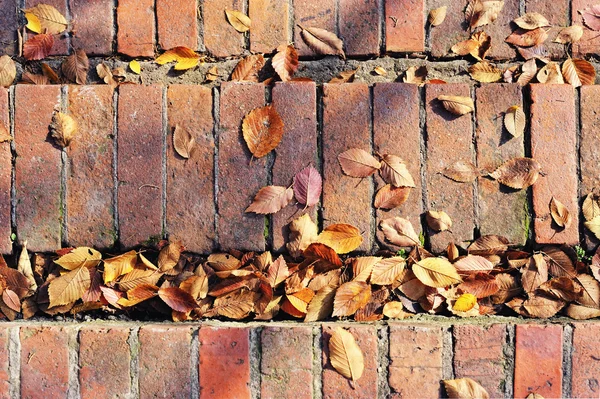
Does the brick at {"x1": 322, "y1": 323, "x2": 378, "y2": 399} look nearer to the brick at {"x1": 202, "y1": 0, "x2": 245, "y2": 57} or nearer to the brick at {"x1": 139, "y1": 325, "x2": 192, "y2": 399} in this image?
the brick at {"x1": 139, "y1": 325, "x2": 192, "y2": 399}

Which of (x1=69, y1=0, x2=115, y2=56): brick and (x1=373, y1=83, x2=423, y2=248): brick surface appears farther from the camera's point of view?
(x1=69, y1=0, x2=115, y2=56): brick

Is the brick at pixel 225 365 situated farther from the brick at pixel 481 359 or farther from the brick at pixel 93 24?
the brick at pixel 93 24

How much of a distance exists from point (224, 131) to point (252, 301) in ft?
1.80

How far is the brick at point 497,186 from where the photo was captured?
161 cm

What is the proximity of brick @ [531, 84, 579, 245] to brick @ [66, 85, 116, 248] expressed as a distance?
1.36m

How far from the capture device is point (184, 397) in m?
1.50

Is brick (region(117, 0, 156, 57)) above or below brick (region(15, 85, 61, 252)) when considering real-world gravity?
above

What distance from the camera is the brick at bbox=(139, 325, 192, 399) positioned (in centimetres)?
150

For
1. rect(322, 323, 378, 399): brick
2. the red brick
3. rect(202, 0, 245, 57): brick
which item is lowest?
rect(322, 323, 378, 399): brick

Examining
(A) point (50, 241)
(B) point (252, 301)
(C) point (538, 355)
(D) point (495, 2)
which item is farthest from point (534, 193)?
(A) point (50, 241)

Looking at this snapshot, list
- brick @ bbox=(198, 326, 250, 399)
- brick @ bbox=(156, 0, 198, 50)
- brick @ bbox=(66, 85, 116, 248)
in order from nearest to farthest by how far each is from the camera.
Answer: brick @ bbox=(198, 326, 250, 399)
brick @ bbox=(66, 85, 116, 248)
brick @ bbox=(156, 0, 198, 50)

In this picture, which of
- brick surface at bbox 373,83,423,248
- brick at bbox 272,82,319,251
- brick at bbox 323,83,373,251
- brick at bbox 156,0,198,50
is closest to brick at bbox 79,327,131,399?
brick at bbox 272,82,319,251

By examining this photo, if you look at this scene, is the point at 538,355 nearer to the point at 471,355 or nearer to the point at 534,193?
the point at 471,355

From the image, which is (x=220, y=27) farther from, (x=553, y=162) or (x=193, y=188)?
(x=553, y=162)
